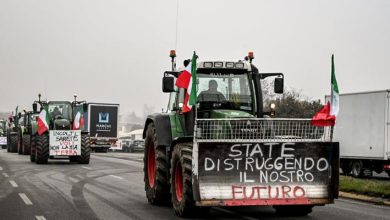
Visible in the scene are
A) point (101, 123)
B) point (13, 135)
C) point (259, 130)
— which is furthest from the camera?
point (101, 123)

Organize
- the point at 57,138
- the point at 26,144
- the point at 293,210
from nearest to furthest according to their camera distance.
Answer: the point at 293,210 → the point at 57,138 → the point at 26,144

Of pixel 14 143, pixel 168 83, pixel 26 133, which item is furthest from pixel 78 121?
pixel 14 143

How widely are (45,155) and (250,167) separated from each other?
19.8 meters

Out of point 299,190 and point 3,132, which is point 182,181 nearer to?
point 299,190

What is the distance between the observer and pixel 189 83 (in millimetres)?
11898

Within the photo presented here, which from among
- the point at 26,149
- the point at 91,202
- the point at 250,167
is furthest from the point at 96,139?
the point at 250,167

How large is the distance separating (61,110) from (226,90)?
808 inches

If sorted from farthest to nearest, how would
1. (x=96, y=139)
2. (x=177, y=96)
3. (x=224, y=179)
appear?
(x=96, y=139), (x=177, y=96), (x=224, y=179)

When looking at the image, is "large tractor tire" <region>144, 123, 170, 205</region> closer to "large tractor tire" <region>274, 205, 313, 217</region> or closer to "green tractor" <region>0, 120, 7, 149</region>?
"large tractor tire" <region>274, 205, 313, 217</region>

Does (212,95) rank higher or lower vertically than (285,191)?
higher

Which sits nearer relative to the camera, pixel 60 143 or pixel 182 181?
pixel 182 181

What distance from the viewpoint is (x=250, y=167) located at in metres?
11.3

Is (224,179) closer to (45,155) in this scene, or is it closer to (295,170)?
(295,170)

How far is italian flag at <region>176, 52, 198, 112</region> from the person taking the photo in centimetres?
1139
